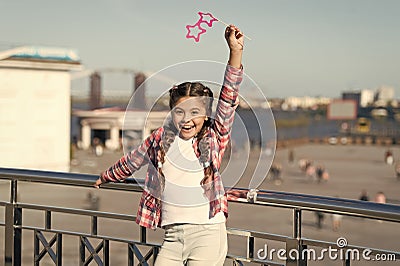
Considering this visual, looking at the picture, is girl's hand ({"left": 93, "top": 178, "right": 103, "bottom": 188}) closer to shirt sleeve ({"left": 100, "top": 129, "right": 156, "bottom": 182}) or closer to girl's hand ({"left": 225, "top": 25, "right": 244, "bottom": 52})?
shirt sleeve ({"left": 100, "top": 129, "right": 156, "bottom": 182})

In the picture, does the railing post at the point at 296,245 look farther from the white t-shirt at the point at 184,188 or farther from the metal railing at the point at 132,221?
the white t-shirt at the point at 184,188

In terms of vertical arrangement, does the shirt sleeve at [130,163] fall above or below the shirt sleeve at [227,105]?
below

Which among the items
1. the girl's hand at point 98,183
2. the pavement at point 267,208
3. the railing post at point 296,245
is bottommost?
the pavement at point 267,208

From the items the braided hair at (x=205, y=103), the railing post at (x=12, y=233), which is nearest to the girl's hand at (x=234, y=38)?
the braided hair at (x=205, y=103)

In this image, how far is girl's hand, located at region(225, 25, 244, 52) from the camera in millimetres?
2957

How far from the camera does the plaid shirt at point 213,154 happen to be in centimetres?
306

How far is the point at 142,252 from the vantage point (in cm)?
391

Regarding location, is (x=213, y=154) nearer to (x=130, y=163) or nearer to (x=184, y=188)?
(x=184, y=188)

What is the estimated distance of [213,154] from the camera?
3.12 metres

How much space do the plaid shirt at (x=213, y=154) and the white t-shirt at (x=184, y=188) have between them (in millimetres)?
31

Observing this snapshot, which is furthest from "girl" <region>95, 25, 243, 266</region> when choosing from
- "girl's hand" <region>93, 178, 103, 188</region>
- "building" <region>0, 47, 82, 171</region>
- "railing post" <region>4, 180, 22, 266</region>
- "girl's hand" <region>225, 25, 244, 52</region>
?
"building" <region>0, 47, 82, 171</region>

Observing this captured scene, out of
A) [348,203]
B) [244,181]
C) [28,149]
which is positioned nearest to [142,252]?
[244,181]

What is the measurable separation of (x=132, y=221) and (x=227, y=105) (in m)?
1.19

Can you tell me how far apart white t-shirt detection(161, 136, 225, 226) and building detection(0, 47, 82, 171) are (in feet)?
124
